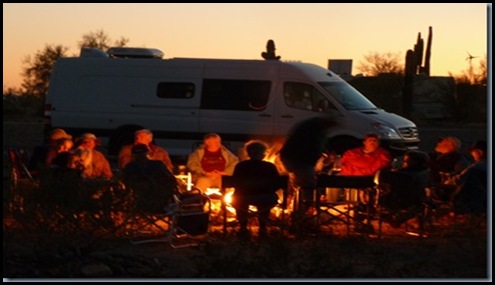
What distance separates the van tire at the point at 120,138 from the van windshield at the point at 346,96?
133 inches

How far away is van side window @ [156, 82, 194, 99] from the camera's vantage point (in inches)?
674

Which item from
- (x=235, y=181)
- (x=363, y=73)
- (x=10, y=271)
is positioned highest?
(x=363, y=73)

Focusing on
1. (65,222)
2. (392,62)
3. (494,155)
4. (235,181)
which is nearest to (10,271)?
(65,222)

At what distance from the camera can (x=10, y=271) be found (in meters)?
7.72

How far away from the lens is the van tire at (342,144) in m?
16.1

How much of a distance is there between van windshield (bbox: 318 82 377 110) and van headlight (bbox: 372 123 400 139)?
0.54 m

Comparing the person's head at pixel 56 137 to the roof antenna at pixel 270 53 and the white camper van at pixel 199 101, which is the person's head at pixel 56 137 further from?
the roof antenna at pixel 270 53

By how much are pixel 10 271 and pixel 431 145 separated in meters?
17.7

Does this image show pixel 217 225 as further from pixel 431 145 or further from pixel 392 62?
pixel 392 62

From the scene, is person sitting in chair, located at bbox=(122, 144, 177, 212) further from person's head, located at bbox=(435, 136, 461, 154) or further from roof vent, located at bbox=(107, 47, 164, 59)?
roof vent, located at bbox=(107, 47, 164, 59)

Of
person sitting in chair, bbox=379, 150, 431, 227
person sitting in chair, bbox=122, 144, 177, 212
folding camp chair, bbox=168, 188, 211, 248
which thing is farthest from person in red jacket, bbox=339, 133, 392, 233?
A: person sitting in chair, bbox=122, 144, 177, 212

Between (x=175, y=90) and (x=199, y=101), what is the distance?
0.48 m

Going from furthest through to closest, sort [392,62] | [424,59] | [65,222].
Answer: [392,62] < [424,59] < [65,222]

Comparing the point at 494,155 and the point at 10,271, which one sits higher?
the point at 494,155
